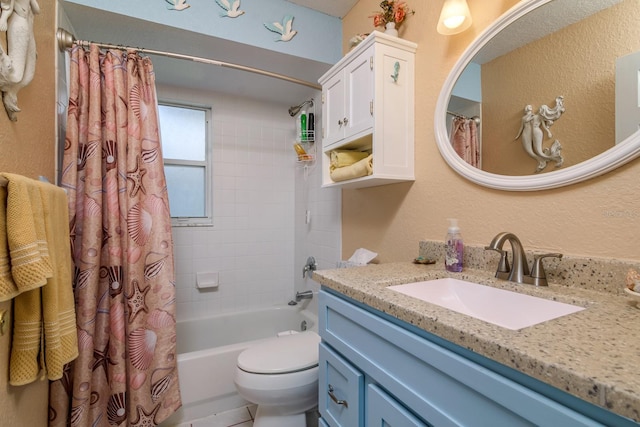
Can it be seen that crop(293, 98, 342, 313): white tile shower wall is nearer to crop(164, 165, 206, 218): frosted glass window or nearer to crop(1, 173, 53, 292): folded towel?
crop(164, 165, 206, 218): frosted glass window

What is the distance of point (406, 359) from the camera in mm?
644

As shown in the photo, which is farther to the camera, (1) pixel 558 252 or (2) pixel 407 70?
(2) pixel 407 70

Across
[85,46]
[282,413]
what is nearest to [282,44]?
[85,46]

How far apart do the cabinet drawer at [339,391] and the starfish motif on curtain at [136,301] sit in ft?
3.42

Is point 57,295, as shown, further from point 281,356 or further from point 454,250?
point 454,250

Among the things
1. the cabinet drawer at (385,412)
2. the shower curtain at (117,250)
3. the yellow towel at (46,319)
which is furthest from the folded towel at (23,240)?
the cabinet drawer at (385,412)

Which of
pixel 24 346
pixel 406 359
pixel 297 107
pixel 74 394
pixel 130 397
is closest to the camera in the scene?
pixel 406 359

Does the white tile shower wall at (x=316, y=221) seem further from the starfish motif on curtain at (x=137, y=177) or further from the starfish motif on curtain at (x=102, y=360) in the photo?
the starfish motif on curtain at (x=102, y=360)

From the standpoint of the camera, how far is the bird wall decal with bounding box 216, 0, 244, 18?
163cm

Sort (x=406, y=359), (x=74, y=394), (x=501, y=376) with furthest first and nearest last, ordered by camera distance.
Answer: (x=74, y=394), (x=406, y=359), (x=501, y=376)

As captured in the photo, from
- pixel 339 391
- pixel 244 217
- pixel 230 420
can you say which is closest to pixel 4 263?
pixel 339 391

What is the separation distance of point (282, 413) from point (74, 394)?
37.2 inches

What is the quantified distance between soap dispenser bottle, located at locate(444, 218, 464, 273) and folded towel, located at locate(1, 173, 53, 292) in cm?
125

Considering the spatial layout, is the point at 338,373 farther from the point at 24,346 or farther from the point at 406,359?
the point at 24,346
